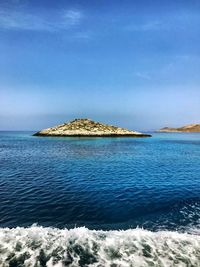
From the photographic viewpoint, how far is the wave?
384 inches

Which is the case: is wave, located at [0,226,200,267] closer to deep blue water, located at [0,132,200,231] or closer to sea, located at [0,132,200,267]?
sea, located at [0,132,200,267]

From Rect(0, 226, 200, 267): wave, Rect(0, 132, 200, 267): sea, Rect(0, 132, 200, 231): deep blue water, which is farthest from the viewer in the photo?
Rect(0, 132, 200, 231): deep blue water

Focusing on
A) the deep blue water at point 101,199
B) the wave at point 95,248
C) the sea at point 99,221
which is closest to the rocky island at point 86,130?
the deep blue water at point 101,199

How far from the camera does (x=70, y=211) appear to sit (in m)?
15.8

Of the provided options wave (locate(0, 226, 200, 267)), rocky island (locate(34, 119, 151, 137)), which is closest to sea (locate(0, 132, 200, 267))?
wave (locate(0, 226, 200, 267))

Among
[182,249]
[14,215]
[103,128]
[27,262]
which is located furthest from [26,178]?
[103,128]

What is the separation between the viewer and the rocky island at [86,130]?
136188 millimetres

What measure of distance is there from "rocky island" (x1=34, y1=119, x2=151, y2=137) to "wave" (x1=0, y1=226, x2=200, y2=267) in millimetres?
120935

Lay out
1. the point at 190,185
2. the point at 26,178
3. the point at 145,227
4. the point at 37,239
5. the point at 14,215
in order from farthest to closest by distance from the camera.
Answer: the point at 26,178 → the point at 190,185 → the point at 14,215 → the point at 145,227 → the point at 37,239

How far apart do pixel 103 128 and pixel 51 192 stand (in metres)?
126

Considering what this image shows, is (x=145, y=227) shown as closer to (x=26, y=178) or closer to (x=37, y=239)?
(x=37, y=239)

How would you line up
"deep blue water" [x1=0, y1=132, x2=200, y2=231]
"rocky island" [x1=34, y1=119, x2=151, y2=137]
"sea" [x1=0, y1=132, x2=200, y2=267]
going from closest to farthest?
1. "sea" [x1=0, y1=132, x2=200, y2=267]
2. "deep blue water" [x1=0, y1=132, x2=200, y2=231]
3. "rocky island" [x1=34, y1=119, x2=151, y2=137]

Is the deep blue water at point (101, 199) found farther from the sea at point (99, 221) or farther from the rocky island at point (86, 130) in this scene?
the rocky island at point (86, 130)

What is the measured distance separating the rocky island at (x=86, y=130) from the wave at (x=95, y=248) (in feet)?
397
